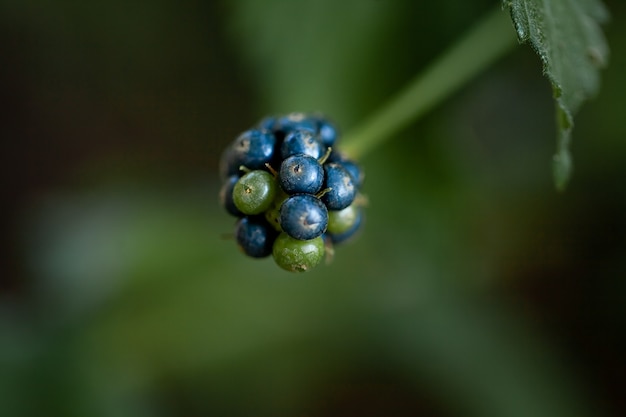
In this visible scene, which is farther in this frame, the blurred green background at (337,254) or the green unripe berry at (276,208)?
the blurred green background at (337,254)

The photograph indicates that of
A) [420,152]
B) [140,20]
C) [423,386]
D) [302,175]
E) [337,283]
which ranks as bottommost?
[302,175]

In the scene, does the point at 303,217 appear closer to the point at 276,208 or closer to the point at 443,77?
the point at 276,208

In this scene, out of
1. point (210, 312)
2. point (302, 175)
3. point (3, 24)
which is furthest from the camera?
point (3, 24)

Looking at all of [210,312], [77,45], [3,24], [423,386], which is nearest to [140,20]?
[77,45]

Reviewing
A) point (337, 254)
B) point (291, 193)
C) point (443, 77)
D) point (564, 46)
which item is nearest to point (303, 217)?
point (291, 193)

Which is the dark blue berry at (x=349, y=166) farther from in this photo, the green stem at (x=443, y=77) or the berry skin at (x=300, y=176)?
the green stem at (x=443, y=77)

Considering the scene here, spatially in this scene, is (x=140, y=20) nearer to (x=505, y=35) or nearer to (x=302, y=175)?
(x=505, y=35)

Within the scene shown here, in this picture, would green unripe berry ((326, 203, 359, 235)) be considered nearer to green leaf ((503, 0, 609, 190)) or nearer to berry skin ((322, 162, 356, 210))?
berry skin ((322, 162, 356, 210))

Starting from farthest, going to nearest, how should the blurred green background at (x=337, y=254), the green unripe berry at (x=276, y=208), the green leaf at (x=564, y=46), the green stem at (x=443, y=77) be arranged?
the blurred green background at (x=337, y=254), the green stem at (x=443, y=77), the green unripe berry at (x=276, y=208), the green leaf at (x=564, y=46)

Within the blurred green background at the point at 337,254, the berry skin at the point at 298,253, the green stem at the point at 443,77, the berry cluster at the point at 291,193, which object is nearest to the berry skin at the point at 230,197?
the berry cluster at the point at 291,193
